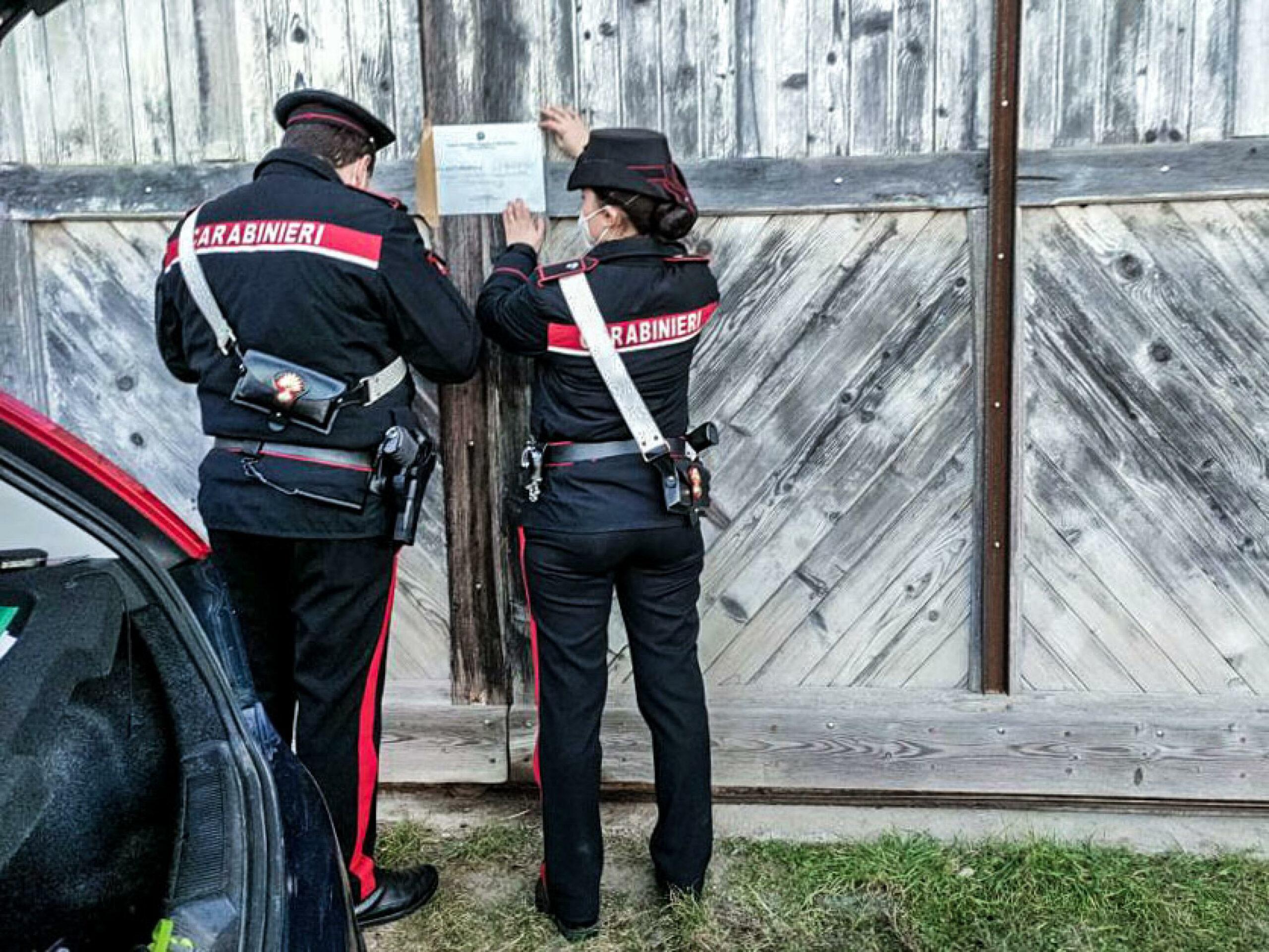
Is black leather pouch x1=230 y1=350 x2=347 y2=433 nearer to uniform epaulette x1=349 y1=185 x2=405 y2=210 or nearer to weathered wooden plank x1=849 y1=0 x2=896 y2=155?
uniform epaulette x1=349 y1=185 x2=405 y2=210

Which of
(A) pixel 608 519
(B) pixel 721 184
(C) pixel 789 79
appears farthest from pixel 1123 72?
(A) pixel 608 519

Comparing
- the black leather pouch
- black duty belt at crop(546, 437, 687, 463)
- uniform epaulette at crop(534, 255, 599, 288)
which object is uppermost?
uniform epaulette at crop(534, 255, 599, 288)

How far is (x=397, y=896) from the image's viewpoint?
365 centimetres

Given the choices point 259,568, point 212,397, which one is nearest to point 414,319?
point 212,397

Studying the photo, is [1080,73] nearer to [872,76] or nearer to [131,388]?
[872,76]

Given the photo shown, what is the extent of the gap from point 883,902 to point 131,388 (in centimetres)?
270

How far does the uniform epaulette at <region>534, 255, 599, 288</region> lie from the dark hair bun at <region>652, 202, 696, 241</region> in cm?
18

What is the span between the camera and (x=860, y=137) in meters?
3.76

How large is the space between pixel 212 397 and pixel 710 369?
4.69 feet

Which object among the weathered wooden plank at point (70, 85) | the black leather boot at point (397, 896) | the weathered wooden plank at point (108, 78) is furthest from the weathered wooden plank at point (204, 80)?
the black leather boot at point (397, 896)

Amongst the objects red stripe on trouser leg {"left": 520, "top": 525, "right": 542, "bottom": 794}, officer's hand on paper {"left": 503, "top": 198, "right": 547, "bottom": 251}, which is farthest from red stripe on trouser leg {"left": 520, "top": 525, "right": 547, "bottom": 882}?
officer's hand on paper {"left": 503, "top": 198, "right": 547, "bottom": 251}

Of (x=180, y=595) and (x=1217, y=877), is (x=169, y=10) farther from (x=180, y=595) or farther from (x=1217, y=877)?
(x=1217, y=877)

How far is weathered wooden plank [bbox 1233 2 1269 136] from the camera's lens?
3.56 metres

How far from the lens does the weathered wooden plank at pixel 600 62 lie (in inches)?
149
